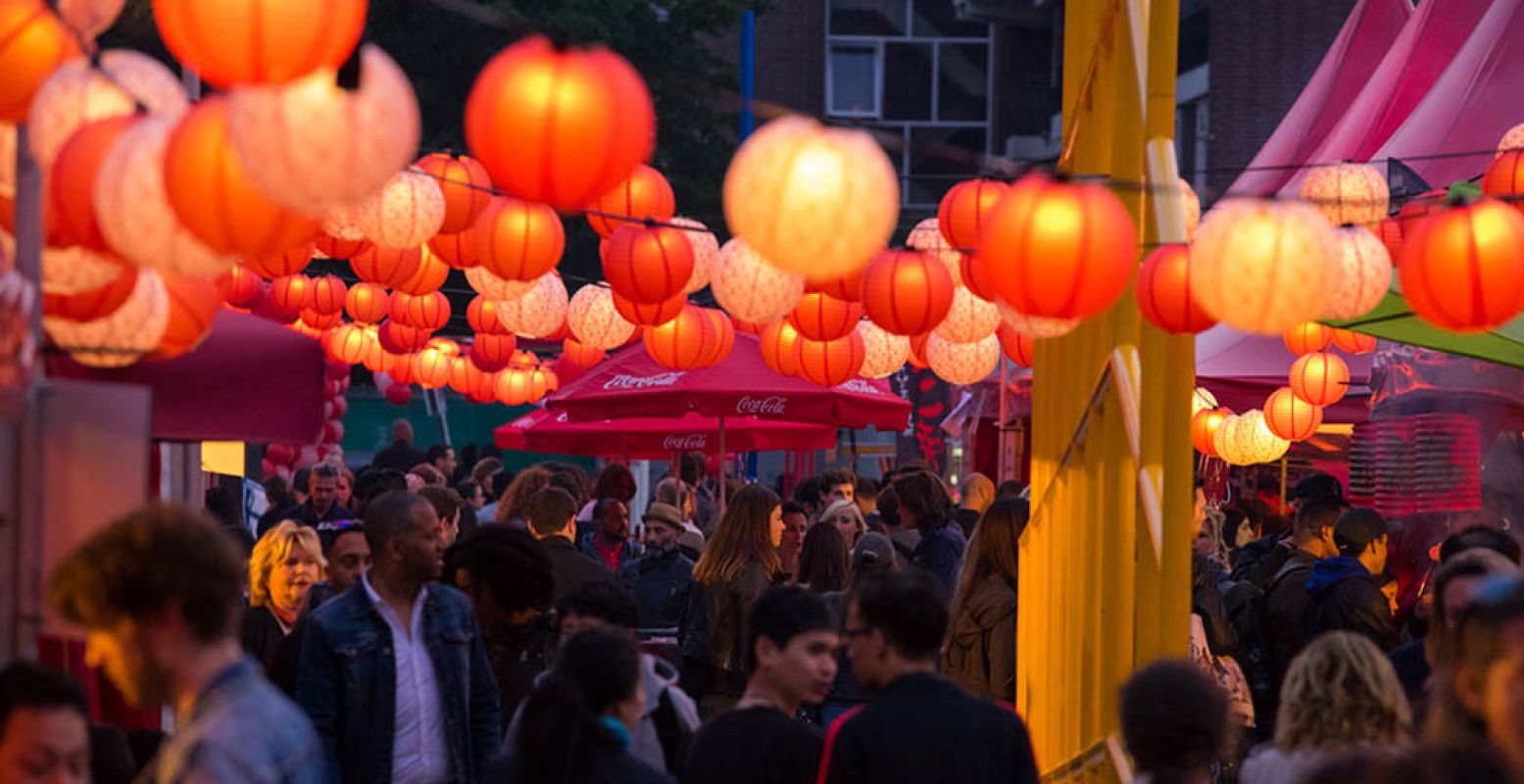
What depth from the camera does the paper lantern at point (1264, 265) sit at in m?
5.70

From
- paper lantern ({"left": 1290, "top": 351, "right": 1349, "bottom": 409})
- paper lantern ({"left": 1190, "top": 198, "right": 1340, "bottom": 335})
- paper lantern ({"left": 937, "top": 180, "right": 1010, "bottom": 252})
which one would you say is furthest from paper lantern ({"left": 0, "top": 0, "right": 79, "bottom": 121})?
paper lantern ({"left": 1290, "top": 351, "right": 1349, "bottom": 409})

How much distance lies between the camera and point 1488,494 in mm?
11359

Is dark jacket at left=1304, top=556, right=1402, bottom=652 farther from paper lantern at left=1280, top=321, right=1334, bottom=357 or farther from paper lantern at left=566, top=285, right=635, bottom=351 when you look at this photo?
paper lantern at left=566, top=285, right=635, bottom=351

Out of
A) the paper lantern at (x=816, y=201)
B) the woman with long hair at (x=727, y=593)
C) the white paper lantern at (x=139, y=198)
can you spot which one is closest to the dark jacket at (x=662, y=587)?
the woman with long hair at (x=727, y=593)

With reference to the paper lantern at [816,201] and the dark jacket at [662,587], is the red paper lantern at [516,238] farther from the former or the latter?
the paper lantern at [816,201]

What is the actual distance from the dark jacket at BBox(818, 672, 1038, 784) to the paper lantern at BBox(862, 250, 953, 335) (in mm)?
3829

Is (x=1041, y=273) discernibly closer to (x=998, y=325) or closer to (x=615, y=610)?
(x=615, y=610)

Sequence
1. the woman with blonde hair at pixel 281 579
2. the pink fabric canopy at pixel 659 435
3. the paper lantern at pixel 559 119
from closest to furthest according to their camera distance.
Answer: the paper lantern at pixel 559 119 → the woman with blonde hair at pixel 281 579 → the pink fabric canopy at pixel 659 435

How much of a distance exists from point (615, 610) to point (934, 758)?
1.55 meters

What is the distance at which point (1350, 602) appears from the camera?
8883 mm

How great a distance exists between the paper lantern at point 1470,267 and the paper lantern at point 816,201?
2254 millimetres

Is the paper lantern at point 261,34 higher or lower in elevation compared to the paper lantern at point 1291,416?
higher

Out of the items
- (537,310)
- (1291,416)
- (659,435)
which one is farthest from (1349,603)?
(659,435)

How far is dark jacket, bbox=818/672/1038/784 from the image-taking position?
470cm
